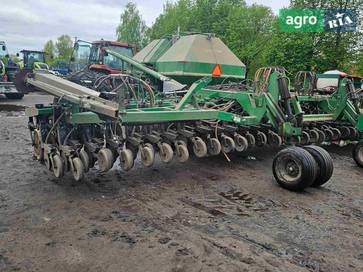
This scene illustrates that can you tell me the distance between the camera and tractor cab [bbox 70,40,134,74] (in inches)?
471

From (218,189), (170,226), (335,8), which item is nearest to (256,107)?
(218,189)

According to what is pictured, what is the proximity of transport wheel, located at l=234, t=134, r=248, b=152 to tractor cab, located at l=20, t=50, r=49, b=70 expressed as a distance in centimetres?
1624

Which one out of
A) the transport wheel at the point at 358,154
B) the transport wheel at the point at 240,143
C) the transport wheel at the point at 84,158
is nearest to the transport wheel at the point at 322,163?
the transport wheel at the point at 240,143

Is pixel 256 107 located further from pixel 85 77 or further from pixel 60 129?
pixel 85 77

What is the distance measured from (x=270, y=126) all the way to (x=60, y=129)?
316 centimetres

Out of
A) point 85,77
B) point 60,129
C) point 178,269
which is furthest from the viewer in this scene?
point 85,77

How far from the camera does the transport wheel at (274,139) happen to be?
5.66 m

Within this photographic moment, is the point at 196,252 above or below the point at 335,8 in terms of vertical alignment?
below

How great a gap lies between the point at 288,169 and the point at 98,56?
9.29 meters

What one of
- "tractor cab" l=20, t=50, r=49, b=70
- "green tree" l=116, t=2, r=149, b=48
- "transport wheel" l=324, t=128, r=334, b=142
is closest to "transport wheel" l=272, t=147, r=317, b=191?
"transport wheel" l=324, t=128, r=334, b=142

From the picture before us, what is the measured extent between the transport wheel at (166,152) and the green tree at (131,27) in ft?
141

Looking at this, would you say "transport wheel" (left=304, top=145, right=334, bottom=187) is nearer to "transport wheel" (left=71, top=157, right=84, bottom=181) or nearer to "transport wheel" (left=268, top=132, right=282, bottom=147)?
"transport wheel" (left=268, top=132, right=282, bottom=147)

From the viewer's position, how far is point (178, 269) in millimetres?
2572

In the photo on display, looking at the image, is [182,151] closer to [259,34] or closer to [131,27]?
[259,34]
